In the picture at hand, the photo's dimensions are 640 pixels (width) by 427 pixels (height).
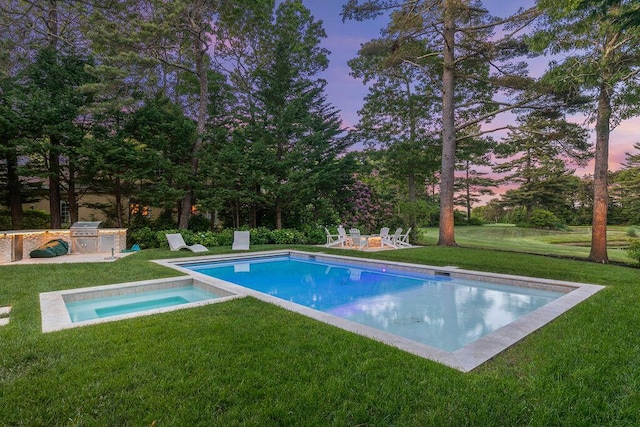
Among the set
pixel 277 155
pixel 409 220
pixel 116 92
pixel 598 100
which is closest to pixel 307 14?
pixel 277 155

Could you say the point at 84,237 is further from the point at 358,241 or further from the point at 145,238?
the point at 358,241

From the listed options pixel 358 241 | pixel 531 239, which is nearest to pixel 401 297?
pixel 358 241

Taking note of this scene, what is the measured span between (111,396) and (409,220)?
15.2 meters

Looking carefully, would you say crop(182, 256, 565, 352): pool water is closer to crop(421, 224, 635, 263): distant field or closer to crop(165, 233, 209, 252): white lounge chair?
crop(165, 233, 209, 252): white lounge chair

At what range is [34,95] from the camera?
11867 mm

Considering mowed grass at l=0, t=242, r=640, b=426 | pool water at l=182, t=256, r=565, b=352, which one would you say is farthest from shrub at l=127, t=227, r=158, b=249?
mowed grass at l=0, t=242, r=640, b=426

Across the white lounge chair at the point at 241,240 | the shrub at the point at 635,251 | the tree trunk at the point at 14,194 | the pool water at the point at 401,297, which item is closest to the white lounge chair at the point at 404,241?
the pool water at the point at 401,297

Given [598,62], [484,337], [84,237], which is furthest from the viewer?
[84,237]

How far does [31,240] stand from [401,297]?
10646 millimetres

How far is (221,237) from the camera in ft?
43.6

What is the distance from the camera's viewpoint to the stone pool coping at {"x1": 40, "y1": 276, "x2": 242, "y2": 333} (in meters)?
3.88

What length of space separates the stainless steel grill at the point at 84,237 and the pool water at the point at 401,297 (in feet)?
13.1

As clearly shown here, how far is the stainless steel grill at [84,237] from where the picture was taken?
10727 mm

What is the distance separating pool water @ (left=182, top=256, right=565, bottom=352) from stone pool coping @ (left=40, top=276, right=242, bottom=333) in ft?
5.18
